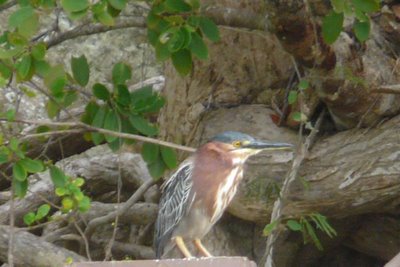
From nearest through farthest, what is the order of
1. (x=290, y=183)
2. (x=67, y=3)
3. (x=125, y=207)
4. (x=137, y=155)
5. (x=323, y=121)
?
1. (x=67, y=3)
2. (x=290, y=183)
3. (x=323, y=121)
4. (x=125, y=207)
5. (x=137, y=155)

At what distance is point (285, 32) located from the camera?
13.3 feet

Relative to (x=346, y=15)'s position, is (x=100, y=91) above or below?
below

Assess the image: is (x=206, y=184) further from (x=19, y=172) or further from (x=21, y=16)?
(x=21, y=16)

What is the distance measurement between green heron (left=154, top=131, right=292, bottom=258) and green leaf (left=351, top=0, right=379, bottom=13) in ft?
1.99

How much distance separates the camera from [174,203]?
14.1 ft

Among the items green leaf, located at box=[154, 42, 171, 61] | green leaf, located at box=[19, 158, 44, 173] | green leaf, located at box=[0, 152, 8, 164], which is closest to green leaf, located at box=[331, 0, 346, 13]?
green leaf, located at box=[154, 42, 171, 61]

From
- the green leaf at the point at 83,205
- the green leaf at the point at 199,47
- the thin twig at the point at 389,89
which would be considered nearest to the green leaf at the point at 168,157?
the green leaf at the point at 83,205

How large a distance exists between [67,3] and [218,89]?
1.50 meters

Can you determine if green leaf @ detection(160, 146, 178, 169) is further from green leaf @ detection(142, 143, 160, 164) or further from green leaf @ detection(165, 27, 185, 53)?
green leaf @ detection(165, 27, 185, 53)

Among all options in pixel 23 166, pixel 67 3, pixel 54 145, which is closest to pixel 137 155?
pixel 54 145

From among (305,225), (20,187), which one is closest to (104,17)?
(20,187)

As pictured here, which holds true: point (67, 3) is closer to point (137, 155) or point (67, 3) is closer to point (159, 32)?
point (159, 32)

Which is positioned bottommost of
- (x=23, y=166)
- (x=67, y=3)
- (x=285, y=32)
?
(x=23, y=166)

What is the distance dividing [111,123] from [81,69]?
0.71 ft
